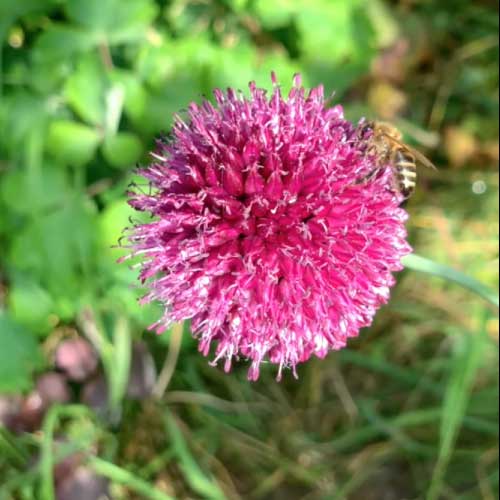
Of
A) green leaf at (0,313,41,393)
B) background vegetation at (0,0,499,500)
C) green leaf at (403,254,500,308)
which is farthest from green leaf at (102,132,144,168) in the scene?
green leaf at (403,254,500,308)

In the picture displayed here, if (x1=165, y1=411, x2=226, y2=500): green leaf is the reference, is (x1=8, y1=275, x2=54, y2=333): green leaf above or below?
above

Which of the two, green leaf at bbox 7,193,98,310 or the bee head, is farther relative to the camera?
green leaf at bbox 7,193,98,310

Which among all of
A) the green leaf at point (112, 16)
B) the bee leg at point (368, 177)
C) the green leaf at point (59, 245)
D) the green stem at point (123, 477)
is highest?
the green leaf at point (112, 16)

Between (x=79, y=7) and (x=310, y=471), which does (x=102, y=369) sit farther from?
(x=79, y=7)

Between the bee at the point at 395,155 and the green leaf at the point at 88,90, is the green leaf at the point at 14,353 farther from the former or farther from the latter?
the bee at the point at 395,155

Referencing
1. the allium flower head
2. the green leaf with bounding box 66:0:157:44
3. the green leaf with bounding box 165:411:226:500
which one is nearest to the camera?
the allium flower head

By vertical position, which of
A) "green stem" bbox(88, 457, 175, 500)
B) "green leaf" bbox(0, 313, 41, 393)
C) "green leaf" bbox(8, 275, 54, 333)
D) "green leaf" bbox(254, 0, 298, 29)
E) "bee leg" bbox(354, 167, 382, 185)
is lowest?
"green stem" bbox(88, 457, 175, 500)

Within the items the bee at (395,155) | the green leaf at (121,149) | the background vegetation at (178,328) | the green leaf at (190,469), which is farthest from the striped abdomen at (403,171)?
the green leaf at (190,469)

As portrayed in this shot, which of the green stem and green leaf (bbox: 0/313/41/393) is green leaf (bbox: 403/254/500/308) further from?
green leaf (bbox: 0/313/41/393)
